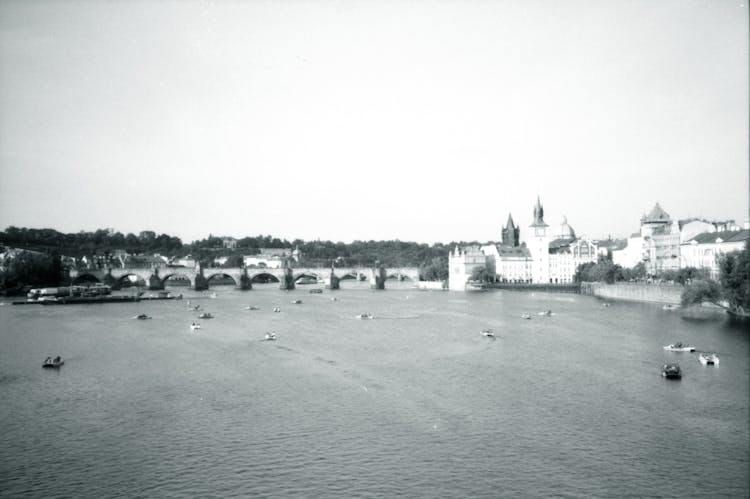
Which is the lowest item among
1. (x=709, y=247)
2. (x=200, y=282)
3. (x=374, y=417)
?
(x=374, y=417)

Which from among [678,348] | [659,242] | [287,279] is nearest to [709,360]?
[678,348]

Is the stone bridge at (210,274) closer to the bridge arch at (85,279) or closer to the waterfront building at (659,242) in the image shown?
the bridge arch at (85,279)

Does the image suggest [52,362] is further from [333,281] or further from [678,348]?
[333,281]

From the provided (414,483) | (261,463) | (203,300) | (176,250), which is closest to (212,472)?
(261,463)

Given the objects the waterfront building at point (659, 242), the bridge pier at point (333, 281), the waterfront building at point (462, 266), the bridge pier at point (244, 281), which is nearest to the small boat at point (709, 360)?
the waterfront building at point (659, 242)

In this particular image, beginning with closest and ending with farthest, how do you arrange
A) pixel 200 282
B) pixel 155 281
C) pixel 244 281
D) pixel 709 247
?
pixel 709 247 → pixel 155 281 → pixel 200 282 → pixel 244 281

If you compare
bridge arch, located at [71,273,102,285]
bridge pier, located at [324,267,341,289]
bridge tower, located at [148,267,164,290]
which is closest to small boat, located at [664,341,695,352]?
bridge pier, located at [324,267,341,289]
